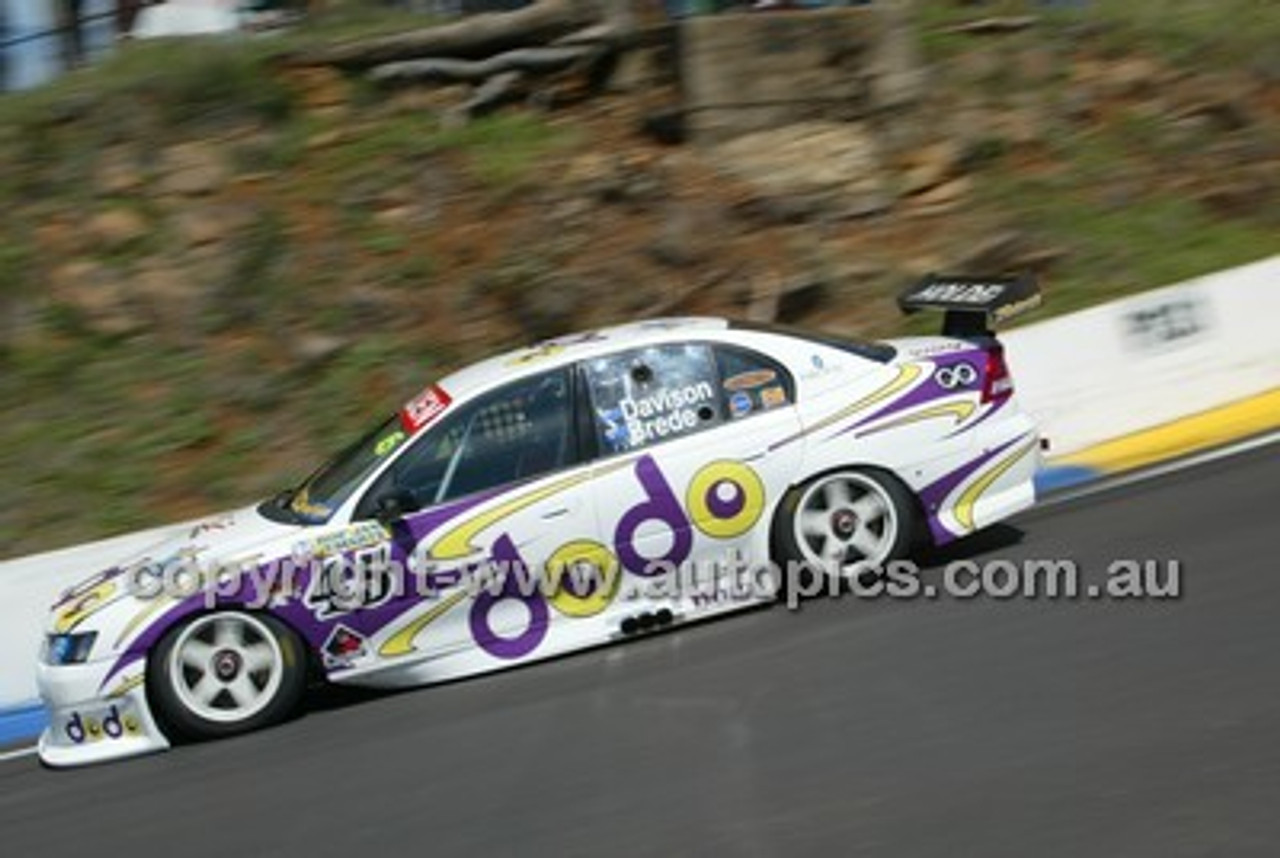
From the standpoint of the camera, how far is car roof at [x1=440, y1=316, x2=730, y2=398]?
841 cm

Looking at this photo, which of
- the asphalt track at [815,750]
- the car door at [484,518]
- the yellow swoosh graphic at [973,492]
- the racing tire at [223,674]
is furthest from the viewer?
the yellow swoosh graphic at [973,492]

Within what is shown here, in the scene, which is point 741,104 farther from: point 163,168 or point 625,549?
point 625,549

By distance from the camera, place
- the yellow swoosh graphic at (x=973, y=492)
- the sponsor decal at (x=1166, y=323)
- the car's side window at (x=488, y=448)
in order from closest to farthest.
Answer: the car's side window at (x=488, y=448)
the yellow swoosh graphic at (x=973, y=492)
the sponsor decal at (x=1166, y=323)

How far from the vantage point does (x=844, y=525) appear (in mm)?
8484

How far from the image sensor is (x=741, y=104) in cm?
1509

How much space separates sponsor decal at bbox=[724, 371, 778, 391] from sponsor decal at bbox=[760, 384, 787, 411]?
43 millimetres

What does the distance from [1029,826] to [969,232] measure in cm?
922

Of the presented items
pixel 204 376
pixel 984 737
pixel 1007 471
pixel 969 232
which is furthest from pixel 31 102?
pixel 984 737

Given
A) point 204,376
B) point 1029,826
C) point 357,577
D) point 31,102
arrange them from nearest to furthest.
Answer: point 1029,826 < point 357,577 < point 204,376 < point 31,102

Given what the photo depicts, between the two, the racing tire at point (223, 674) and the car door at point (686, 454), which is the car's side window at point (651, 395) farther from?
the racing tire at point (223, 674)

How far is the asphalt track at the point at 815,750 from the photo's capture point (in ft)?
18.8

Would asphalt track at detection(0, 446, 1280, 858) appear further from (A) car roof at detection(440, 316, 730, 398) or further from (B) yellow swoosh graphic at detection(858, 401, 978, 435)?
(A) car roof at detection(440, 316, 730, 398)

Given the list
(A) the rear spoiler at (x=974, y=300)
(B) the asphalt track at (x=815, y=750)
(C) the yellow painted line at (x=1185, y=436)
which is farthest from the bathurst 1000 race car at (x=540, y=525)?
(C) the yellow painted line at (x=1185, y=436)

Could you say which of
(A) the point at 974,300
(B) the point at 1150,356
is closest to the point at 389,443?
(A) the point at 974,300
